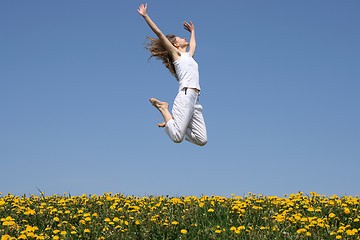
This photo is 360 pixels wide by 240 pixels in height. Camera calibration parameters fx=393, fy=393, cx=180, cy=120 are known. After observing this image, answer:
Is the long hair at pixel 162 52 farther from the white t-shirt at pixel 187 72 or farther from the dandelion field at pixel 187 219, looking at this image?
the dandelion field at pixel 187 219

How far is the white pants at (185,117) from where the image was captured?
302 inches

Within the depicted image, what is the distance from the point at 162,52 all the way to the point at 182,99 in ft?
4.71

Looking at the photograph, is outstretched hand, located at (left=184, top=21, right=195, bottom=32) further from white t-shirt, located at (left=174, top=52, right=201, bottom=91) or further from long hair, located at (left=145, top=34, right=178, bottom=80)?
white t-shirt, located at (left=174, top=52, right=201, bottom=91)

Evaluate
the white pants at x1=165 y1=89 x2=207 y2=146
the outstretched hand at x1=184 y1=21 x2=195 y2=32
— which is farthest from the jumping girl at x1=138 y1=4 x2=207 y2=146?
the outstretched hand at x1=184 y1=21 x2=195 y2=32

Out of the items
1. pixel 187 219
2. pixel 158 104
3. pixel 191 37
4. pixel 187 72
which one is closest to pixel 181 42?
pixel 191 37

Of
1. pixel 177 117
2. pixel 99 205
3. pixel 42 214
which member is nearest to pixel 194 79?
pixel 177 117

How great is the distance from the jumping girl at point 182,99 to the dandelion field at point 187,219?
1354mm

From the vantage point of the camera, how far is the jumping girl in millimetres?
7688

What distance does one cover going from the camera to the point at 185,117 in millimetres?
7668

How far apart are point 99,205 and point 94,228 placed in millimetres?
1692

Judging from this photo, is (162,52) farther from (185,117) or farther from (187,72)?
(185,117)

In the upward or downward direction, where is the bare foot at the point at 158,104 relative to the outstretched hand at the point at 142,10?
downward

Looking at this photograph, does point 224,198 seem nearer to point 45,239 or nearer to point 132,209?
point 132,209

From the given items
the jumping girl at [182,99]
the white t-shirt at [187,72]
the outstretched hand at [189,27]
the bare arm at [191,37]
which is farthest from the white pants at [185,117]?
the outstretched hand at [189,27]
